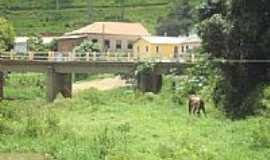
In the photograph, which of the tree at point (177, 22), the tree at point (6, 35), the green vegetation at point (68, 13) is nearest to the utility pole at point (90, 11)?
the green vegetation at point (68, 13)

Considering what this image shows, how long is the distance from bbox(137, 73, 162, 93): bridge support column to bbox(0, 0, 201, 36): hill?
62.6m

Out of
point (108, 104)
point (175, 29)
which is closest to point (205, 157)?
point (108, 104)

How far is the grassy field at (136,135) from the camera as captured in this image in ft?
79.5

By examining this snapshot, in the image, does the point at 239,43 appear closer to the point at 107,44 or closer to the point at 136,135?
the point at 136,135

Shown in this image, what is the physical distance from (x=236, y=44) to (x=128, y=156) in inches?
671

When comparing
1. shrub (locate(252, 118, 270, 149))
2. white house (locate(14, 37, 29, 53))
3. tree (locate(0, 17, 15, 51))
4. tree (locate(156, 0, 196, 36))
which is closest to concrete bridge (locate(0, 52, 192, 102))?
tree (locate(0, 17, 15, 51))

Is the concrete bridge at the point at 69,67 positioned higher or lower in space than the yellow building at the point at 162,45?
lower

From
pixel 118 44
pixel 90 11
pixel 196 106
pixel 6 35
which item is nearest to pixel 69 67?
pixel 196 106

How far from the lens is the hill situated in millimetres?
129750

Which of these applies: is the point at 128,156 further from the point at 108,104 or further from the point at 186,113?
the point at 108,104

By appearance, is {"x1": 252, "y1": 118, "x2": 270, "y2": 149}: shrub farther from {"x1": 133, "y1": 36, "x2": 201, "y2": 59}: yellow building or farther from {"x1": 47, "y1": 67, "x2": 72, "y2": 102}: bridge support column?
{"x1": 133, "y1": 36, "x2": 201, "y2": 59}: yellow building

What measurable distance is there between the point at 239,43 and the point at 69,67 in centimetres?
2987

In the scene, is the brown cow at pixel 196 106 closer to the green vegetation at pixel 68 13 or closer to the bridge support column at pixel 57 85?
the bridge support column at pixel 57 85

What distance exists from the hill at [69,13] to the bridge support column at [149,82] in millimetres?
62635
